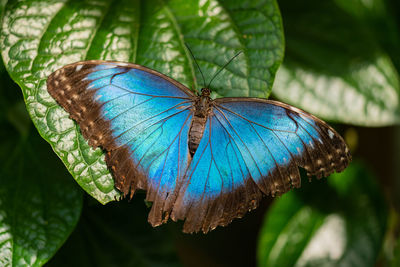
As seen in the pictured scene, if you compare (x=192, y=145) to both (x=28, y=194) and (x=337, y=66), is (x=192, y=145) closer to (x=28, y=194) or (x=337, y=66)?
(x=28, y=194)

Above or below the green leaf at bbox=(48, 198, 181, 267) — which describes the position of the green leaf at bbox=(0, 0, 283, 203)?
above

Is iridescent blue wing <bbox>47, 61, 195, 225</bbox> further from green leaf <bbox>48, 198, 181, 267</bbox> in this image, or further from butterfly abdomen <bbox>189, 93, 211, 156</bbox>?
green leaf <bbox>48, 198, 181, 267</bbox>

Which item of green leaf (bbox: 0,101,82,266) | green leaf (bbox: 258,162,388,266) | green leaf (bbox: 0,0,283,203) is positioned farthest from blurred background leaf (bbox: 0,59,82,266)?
green leaf (bbox: 258,162,388,266)

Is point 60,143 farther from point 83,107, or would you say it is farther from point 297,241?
point 297,241

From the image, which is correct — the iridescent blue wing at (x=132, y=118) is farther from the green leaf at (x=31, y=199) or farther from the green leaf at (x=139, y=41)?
the green leaf at (x=31, y=199)

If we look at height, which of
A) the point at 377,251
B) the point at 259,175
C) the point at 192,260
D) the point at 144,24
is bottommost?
the point at 192,260

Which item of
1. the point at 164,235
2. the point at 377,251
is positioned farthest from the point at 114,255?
the point at 377,251
